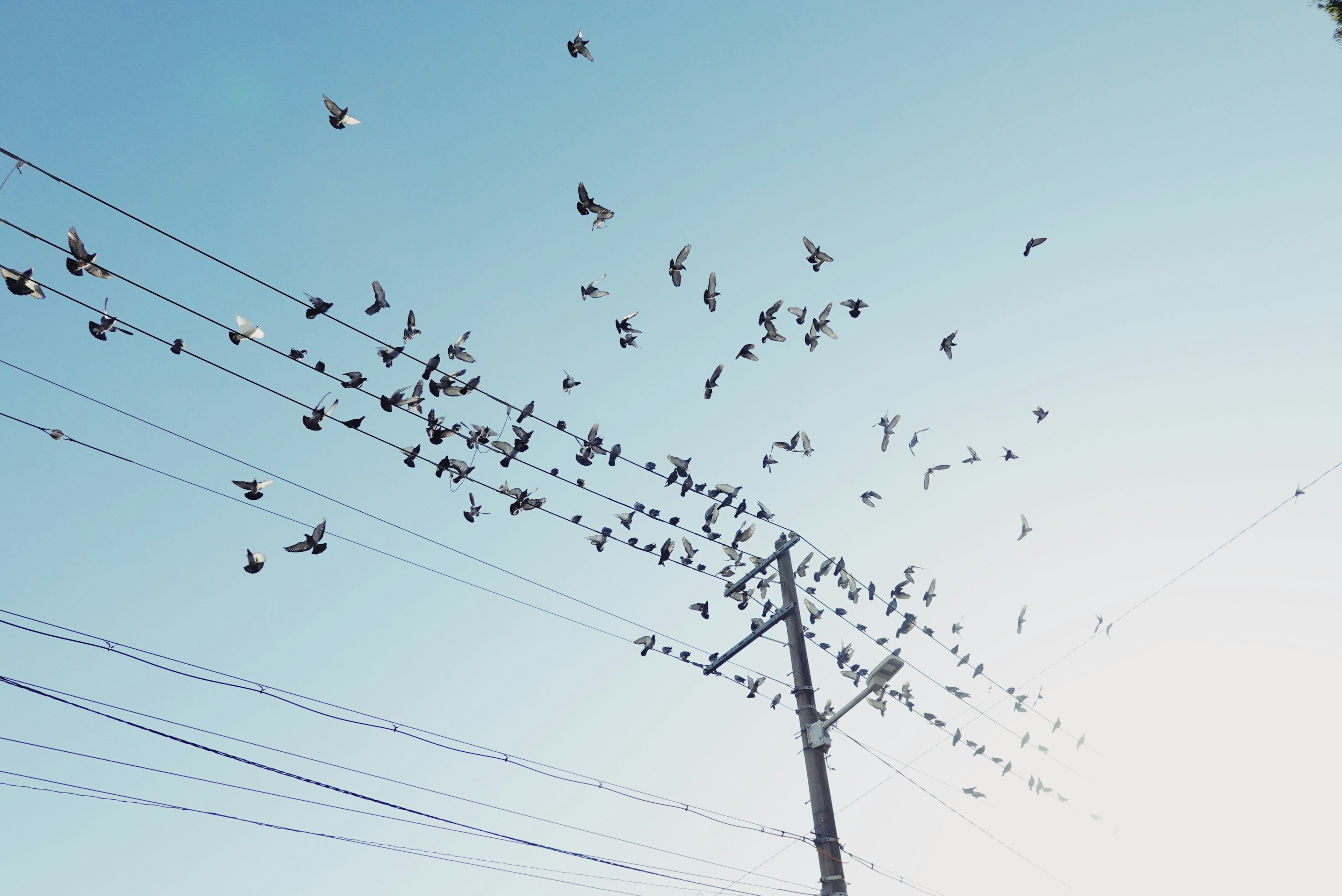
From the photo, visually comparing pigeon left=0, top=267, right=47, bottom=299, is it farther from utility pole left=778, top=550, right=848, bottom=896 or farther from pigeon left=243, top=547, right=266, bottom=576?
utility pole left=778, top=550, right=848, bottom=896

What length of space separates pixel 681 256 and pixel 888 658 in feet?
16.8

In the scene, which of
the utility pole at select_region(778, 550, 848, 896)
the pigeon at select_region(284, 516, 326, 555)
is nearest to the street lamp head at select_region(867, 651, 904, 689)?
the utility pole at select_region(778, 550, 848, 896)

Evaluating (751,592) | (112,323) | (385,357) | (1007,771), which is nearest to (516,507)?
(385,357)

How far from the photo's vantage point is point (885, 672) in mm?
9320

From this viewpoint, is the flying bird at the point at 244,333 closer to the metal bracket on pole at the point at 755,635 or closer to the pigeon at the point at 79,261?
the pigeon at the point at 79,261

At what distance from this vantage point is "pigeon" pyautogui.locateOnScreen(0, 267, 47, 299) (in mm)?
6871

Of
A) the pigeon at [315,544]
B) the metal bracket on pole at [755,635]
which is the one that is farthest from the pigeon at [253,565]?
the metal bracket on pole at [755,635]

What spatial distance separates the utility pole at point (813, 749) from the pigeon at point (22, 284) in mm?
7590

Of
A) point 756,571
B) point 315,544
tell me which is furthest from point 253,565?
point 756,571

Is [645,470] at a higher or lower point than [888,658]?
higher

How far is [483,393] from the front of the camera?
30.0 feet

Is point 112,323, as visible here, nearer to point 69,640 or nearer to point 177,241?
point 177,241

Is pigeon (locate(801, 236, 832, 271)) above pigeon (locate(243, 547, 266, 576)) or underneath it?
above

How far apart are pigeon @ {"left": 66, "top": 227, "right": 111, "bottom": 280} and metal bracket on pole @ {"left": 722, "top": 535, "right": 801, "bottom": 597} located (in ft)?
22.8
